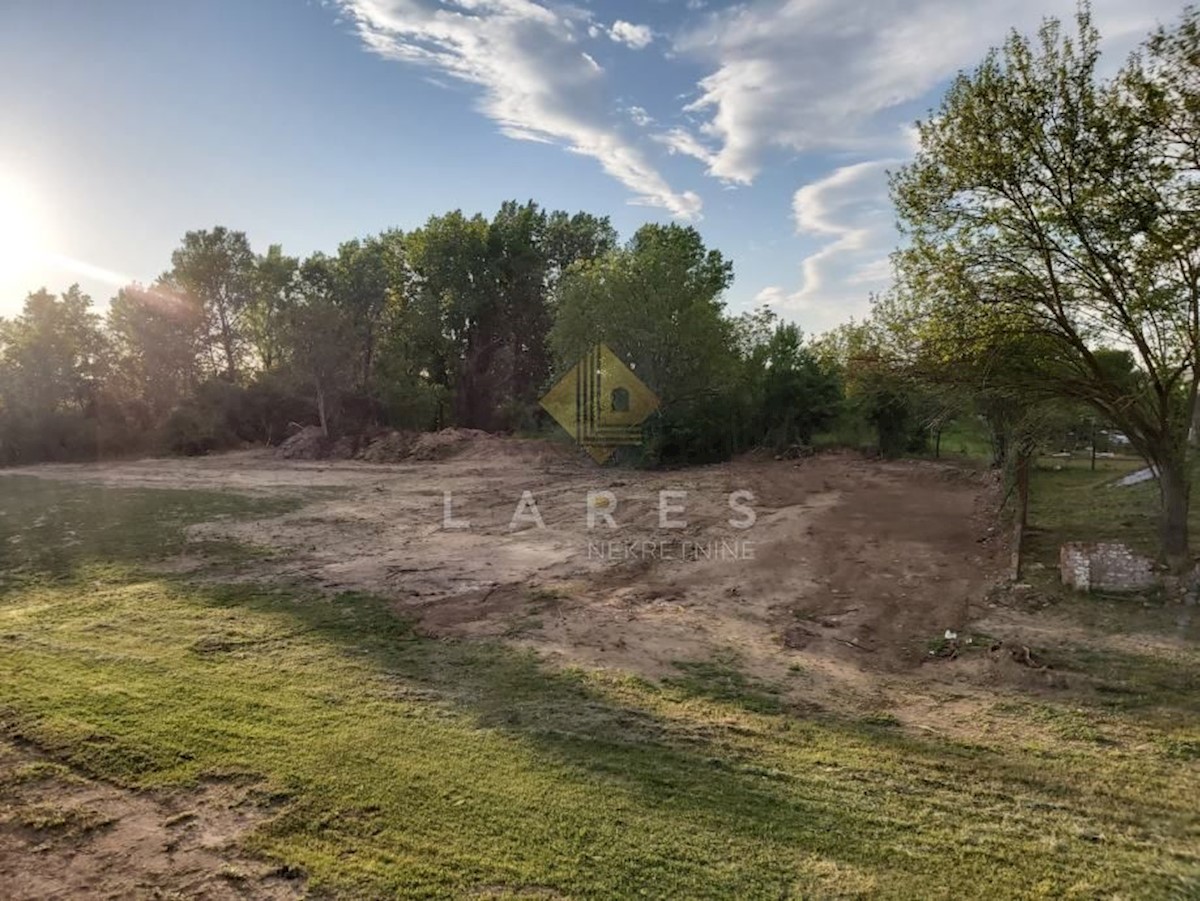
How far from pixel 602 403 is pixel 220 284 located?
2000 cm

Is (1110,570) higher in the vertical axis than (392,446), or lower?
lower

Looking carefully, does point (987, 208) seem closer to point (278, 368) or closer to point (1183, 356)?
point (1183, 356)

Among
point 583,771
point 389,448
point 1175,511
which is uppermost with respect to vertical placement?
point 389,448

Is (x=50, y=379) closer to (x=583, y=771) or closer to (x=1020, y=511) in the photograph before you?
(x=583, y=771)

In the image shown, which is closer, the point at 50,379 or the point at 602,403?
the point at 602,403

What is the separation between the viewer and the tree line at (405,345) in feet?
62.1

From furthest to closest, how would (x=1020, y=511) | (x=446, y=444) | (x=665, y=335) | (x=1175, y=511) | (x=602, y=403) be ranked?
(x=446, y=444) → (x=602, y=403) → (x=665, y=335) → (x=1020, y=511) → (x=1175, y=511)

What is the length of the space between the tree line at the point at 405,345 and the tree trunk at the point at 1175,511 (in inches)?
466

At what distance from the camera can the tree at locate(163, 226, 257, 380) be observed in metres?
28.5

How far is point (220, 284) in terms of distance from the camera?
95.8 ft

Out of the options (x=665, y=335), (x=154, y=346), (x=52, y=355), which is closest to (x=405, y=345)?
(x=154, y=346)

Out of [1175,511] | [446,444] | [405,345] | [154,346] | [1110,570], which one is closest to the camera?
[1110,570]

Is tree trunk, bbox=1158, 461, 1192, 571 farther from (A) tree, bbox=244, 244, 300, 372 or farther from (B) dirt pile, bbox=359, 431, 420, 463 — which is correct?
(A) tree, bbox=244, 244, 300, 372

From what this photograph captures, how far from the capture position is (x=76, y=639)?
561 centimetres
